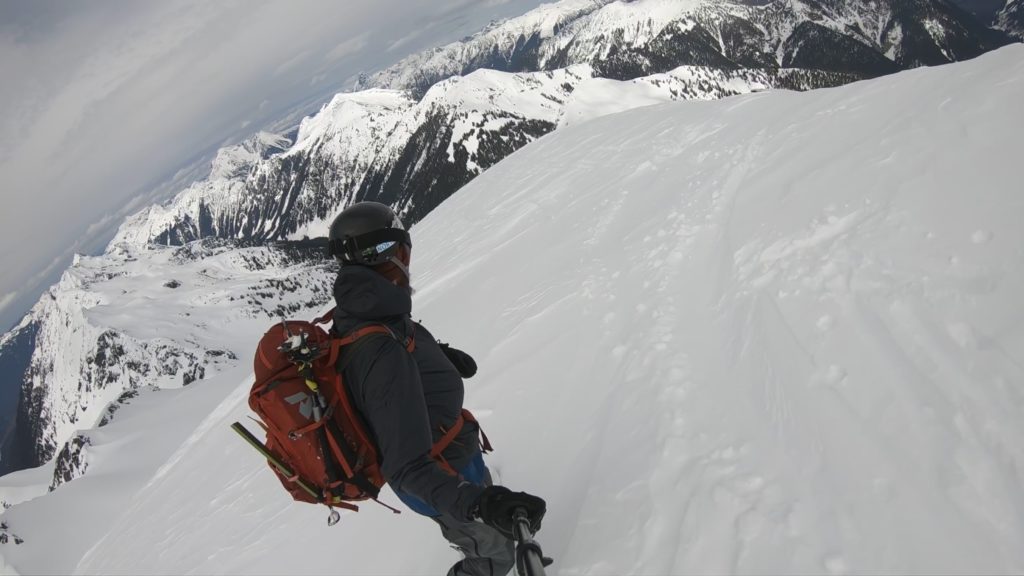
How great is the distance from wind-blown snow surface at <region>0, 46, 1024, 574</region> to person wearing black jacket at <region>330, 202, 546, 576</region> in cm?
131

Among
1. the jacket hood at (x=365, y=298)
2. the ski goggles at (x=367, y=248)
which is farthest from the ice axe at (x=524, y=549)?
the ski goggles at (x=367, y=248)

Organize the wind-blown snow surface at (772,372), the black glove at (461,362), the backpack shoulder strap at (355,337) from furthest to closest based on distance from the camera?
the black glove at (461,362), the wind-blown snow surface at (772,372), the backpack shoulder strap at (355,337)

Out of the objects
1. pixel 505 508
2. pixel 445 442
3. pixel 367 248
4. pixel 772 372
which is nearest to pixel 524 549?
pixel 505 508

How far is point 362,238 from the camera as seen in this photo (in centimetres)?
328

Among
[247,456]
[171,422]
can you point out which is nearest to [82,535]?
[171,422]

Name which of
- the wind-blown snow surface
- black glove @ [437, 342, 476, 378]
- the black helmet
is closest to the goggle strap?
the black helmet

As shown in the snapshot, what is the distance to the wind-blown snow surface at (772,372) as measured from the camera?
10.5ft

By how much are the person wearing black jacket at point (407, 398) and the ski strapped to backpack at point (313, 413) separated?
7cm

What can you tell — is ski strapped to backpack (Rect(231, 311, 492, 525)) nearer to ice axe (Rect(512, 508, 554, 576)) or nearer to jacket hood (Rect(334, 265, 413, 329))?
jacket hood (Rect(334, 265, 413, 329))

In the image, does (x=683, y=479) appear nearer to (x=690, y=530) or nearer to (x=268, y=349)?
(x=690, y=530)

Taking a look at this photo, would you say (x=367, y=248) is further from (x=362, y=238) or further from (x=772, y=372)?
(x=772, y=372)

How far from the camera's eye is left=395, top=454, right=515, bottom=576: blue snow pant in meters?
3.32

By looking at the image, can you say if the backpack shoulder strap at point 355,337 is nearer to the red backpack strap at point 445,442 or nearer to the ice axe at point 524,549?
the red backpack strap at point 445,442

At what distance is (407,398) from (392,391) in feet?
0.29
